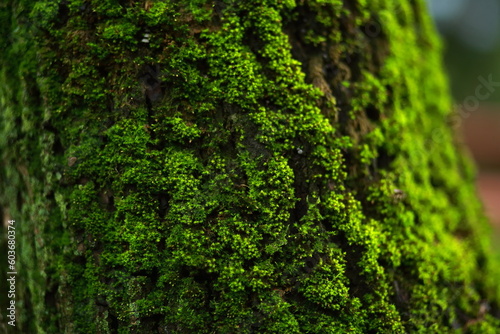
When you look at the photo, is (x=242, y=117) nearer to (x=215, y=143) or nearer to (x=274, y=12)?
(x=215, y=143)

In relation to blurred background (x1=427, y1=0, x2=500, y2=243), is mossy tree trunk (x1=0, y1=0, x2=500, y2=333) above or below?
above

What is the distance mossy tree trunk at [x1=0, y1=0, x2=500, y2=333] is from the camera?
167cm

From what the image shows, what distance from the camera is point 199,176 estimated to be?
1697mm

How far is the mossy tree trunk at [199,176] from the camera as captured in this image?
5.47 feet

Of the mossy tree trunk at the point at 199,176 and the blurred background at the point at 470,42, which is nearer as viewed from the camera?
the mossy tree trunk at the point at 199,176

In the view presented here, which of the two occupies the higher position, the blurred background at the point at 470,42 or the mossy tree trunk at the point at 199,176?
the mossy tree trunk at the point at 199,176

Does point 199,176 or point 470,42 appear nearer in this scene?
point 199,176

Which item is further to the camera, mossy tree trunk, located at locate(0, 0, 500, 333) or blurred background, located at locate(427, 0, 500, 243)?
blurred background, located at locate(427, 0, 500, 243)

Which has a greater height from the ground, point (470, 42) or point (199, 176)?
point (199, 176)

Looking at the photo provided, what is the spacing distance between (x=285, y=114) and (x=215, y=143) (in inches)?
13.7

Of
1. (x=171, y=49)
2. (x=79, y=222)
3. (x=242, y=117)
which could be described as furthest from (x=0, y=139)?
(x=242, y=117)

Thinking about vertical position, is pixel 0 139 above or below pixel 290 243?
below

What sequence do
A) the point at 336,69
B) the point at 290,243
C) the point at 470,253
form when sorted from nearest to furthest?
the point at 290,243
the point at 336,69
the point at 470,253

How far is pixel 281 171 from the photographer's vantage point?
172 centimetres
